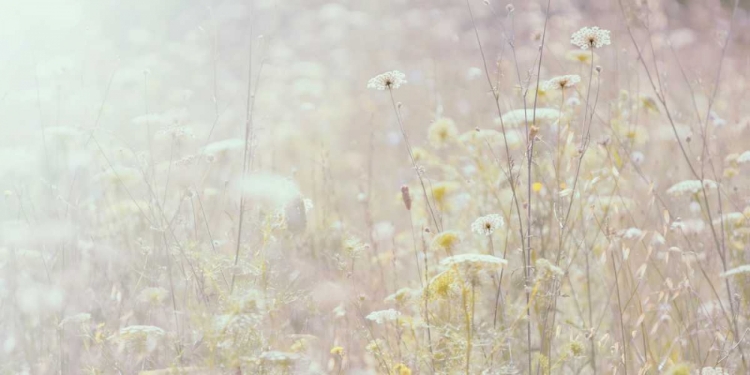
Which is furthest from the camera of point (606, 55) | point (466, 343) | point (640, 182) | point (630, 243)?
point (606, 55)

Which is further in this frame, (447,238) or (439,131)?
(439,131)

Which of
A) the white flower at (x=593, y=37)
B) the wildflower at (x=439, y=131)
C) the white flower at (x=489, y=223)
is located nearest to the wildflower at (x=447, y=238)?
the white flower at (x=489, y=223)

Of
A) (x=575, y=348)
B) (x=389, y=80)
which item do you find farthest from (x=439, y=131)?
(x=575, y=348)

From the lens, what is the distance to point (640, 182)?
2.55m

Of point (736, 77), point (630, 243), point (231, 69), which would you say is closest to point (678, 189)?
point (630, 243)

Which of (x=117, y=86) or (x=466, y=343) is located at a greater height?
(x=117, y=86)

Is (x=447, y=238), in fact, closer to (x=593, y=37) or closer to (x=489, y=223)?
(x=489, y=223)

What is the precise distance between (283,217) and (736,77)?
3.45 m

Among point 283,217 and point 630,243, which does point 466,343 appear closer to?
point 283,217

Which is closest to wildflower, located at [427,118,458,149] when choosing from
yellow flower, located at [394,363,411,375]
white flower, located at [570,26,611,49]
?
white flower, located at [570,26,611,49]

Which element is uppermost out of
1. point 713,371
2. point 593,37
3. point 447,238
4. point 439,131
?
point 593,37

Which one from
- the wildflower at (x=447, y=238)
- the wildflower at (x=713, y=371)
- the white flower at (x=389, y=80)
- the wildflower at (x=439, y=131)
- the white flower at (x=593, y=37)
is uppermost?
the white flower at (x=593, y=37)

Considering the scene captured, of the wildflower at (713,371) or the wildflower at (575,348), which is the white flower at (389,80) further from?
the wildflower at (713,371)

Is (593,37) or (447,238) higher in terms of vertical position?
(593,37)
